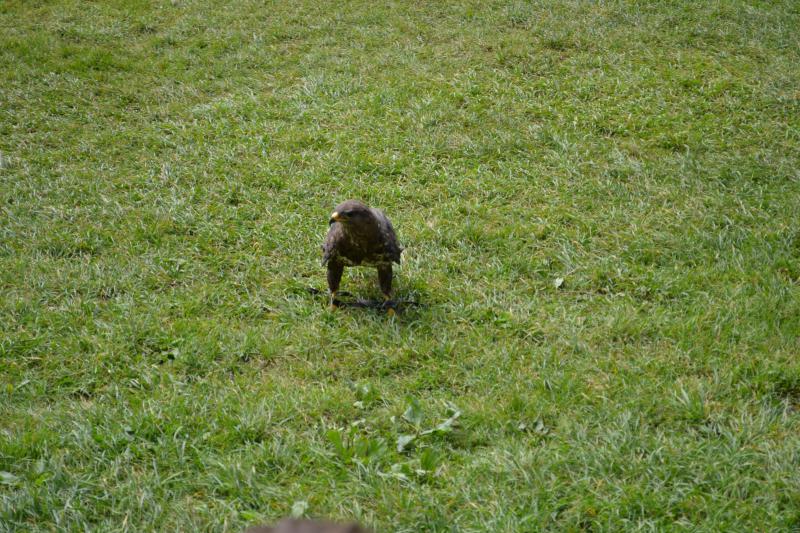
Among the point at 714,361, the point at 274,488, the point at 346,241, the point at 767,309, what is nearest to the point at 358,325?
the point at 346,241

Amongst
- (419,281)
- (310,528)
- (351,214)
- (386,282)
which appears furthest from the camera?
(419,281)

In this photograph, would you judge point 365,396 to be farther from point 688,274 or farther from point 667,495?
point 688,274

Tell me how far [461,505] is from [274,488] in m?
0.82

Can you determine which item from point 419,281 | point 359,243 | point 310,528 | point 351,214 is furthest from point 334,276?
point 310,528

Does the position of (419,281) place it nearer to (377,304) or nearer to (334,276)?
(377,304)

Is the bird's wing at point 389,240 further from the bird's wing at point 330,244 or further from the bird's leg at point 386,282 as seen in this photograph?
the bird's wing at point 330,244

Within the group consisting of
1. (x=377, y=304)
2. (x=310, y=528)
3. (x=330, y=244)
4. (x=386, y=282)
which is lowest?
(x=377, y=304)

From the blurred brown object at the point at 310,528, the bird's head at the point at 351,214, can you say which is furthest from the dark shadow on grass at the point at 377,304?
the blurred brown object at the point at 310,528

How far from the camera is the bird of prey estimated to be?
431 centimetres

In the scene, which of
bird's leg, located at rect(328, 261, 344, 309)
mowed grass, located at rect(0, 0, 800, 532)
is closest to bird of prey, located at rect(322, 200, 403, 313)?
bird's leg, located at rect(328, 261, 344, 309)

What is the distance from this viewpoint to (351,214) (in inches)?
169

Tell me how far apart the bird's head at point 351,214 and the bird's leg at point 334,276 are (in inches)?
12.6

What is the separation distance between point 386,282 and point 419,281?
402 millimetres

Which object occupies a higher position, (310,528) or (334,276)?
(310,528)
